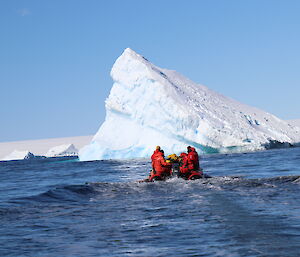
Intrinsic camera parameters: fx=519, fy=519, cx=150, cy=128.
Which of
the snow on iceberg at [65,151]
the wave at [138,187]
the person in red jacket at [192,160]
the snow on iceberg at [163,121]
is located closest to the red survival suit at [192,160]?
the person in red jacket at [192,160]

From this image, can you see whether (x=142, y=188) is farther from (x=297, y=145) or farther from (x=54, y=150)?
(x=54, y=150)

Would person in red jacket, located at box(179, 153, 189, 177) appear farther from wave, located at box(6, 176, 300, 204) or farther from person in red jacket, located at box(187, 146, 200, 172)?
wave, located at box(6, 176, 300, 204)

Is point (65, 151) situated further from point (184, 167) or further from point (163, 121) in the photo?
point (184, 167)

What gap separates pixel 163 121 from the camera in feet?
129

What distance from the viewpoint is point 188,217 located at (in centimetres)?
934

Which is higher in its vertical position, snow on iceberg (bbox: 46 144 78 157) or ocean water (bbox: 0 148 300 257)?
snow on iceberg (bbox: 46 144 78 157)

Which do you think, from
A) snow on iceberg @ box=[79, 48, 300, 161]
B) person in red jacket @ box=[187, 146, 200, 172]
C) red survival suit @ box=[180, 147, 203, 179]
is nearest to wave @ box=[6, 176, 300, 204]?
red survival suit @ box=[180, 147, 203, 179]

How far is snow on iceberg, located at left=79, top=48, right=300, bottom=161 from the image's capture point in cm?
3878

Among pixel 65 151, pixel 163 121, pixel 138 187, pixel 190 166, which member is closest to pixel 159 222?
pixel 138 187

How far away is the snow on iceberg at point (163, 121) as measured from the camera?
38.8m

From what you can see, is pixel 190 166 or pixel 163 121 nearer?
pixel 190 166

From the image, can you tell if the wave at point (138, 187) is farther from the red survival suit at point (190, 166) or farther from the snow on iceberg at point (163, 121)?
the snow on iceberg at point (163, 121)

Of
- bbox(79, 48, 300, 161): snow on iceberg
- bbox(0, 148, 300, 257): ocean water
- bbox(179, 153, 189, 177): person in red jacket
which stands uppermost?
bbox(79, 48, 300, 161): snow on iceberg

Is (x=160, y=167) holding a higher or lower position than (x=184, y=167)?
higher
